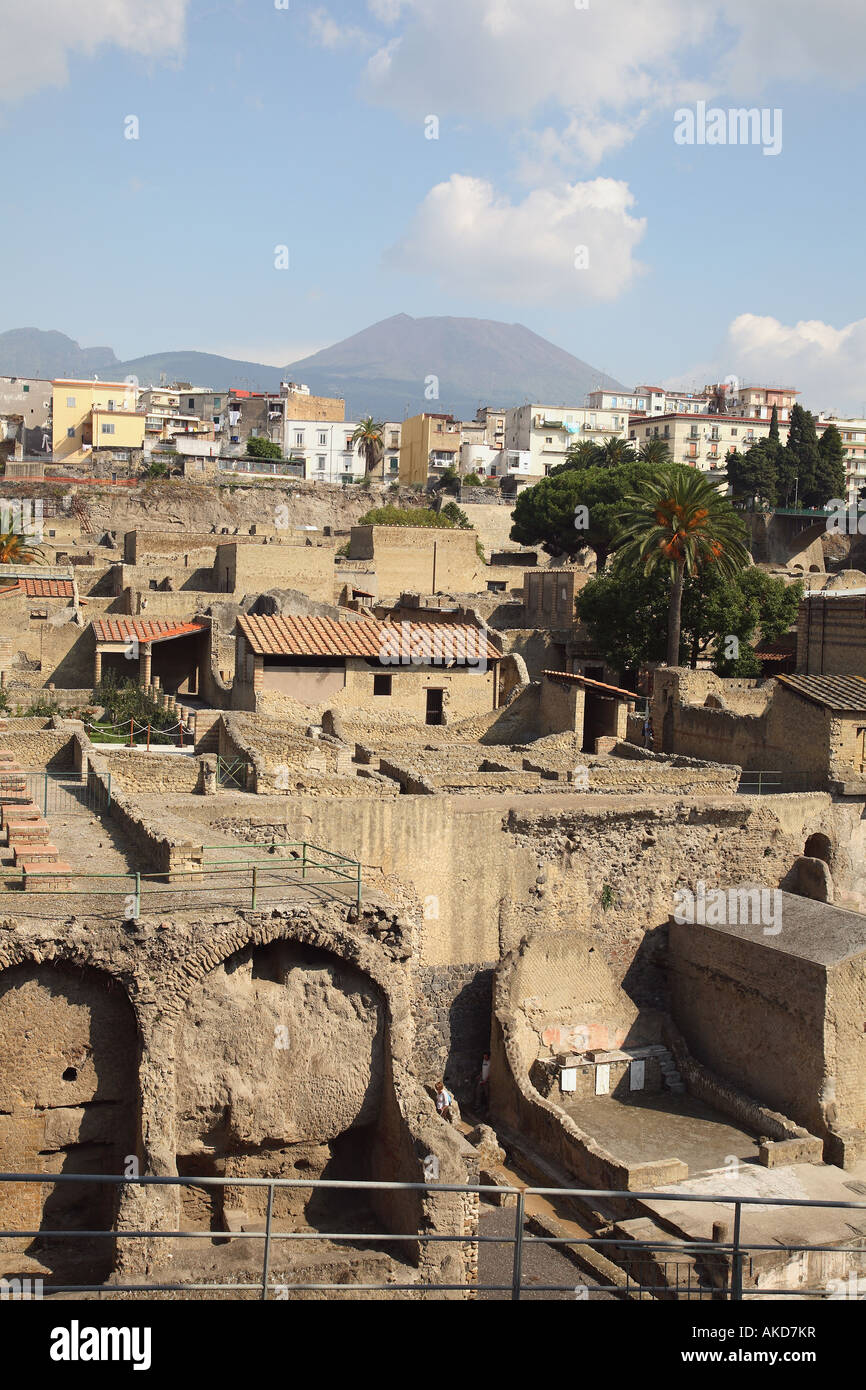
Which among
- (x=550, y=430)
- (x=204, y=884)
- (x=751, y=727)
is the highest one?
(x=550, y=430)

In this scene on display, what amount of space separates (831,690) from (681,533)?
12.5 metres

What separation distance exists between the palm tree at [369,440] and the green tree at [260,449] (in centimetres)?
665

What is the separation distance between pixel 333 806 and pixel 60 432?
264 ft

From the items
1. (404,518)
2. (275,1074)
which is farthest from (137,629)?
(404,518)

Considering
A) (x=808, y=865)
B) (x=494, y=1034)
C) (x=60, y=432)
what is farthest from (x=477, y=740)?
(x=60, y=432)

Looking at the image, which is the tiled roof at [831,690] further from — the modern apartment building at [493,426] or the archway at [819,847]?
the modern apartment building at [493,426]

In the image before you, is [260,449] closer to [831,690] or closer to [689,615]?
[689,615]

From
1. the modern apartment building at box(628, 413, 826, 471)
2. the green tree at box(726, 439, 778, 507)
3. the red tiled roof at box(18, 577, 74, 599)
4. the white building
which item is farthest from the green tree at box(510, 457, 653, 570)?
the modern apartment building at box(628, 413, 826, 471)

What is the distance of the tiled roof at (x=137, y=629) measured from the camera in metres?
35.0

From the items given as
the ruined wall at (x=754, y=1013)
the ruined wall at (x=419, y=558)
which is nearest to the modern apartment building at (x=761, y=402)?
the ruined wall at (x=419, y=558)

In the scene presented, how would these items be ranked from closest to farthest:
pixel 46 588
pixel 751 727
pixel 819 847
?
pixel 819 847 → pixel 751 727 → pixel 46 588

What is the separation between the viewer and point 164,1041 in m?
11.5

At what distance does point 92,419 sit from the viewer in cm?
9025

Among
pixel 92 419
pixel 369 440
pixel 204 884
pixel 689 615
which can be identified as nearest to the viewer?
pixel 204 884
